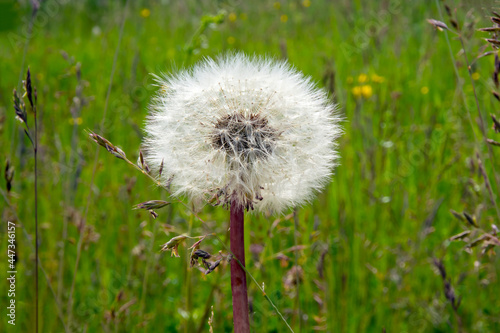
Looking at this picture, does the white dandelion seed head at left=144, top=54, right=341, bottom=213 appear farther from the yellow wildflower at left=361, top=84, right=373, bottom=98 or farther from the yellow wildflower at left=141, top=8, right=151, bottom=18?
the yellow wildflower at left=141, top=8, right=151, bottom=18

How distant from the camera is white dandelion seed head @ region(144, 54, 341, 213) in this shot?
1.27m

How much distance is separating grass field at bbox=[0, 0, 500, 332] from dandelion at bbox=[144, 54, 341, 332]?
0.18 metres

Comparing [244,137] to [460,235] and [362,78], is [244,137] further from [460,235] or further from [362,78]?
[362,78]

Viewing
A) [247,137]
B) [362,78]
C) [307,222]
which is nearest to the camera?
[247,137]

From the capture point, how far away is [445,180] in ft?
10.2

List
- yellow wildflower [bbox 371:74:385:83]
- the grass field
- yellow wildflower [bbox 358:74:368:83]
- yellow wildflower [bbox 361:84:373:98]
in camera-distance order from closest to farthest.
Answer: the grass field, yellow wildflower [bbox 361:84:373:98], yellow wildflower [bbox 358:74:368:83], yellow wildflower [bbox 371:74:385:83]

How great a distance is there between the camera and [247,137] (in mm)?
1288

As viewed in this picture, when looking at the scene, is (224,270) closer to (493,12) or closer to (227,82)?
(227,82)

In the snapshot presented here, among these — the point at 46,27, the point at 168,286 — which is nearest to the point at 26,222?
the point at 168,286

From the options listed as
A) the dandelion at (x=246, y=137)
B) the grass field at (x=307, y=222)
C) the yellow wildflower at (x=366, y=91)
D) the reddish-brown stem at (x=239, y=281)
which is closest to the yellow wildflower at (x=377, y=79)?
the grass field at (x=307, y=222)

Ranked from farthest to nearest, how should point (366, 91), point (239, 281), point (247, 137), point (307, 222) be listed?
point (366, 91) < point (307, 222) < point (247, 137) < point (239, 281)

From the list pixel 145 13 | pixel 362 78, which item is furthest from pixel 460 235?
pixel 145 13

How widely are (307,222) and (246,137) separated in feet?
4.42

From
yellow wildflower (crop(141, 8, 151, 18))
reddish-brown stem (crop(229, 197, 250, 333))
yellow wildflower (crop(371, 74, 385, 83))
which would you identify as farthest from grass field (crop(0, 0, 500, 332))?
yellow wildflower (crop(141, 8, 151, 18))
